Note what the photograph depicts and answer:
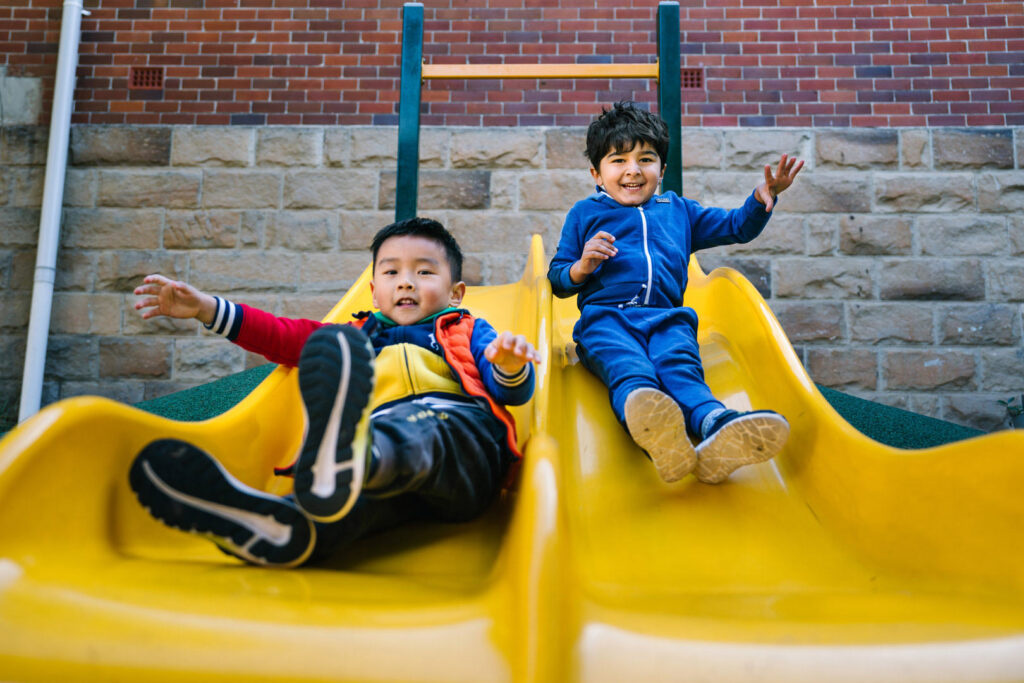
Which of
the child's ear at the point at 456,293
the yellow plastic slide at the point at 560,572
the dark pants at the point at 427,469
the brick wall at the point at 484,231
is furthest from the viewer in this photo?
the brick wall at the point at 484,231

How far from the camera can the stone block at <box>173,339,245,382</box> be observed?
11.6 feet

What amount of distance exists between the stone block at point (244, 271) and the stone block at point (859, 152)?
8.26ft

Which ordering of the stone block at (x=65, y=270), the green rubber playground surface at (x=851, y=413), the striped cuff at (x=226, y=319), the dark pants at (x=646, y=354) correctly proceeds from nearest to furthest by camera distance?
the striped cuff at (x=226, y=319) < the dark pants at (x=646, y=354) < the green rubber playground surface at (x=851, y=413) < the stone block at (x=65, y=270)

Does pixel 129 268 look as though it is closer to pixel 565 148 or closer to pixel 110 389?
pixel 110 389

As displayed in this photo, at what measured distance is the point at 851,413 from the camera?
9.28 feet

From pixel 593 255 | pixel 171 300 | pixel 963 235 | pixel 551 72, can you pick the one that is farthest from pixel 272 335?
pixel 963 235

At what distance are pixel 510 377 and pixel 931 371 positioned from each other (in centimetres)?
287

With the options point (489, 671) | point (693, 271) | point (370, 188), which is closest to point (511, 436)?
point (489, 671)

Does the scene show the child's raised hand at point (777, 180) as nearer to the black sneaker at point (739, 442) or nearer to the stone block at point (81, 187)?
the black sneaker at point (739, 442)

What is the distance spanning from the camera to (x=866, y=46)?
3635 millimetres

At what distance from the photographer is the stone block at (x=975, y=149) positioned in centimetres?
352

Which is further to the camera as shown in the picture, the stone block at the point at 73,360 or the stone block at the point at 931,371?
the stone block at the point at 73,360

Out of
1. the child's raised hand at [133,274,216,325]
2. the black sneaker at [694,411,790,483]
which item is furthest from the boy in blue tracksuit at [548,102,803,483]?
the child's raised hand at [133,274,216,325]

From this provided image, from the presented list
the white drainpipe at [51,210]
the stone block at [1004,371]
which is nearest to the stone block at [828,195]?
the stone block at [1004,371]
